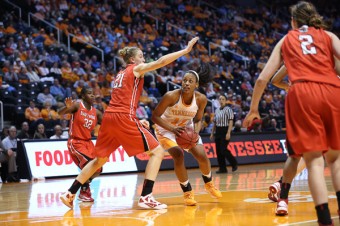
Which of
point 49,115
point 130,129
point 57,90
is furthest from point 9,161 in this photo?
point 130,129

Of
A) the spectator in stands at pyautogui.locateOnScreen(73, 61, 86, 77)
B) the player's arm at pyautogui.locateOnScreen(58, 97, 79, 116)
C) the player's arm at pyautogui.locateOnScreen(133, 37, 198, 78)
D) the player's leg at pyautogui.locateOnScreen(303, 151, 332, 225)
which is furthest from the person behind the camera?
the spectator in stands at pyautogui.locateOnScreen(73, 61, 86, 77)

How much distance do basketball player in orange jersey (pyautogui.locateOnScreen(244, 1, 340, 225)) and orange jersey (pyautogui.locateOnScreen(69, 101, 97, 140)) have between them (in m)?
4.67

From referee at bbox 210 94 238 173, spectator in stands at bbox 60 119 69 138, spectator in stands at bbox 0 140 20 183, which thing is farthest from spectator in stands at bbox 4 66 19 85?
referee at bbox 210 94 238 173

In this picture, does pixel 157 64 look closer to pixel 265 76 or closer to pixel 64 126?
pixel 265 76

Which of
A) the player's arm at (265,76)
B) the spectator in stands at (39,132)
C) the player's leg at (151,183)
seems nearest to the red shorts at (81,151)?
the player's leg at (151,183)

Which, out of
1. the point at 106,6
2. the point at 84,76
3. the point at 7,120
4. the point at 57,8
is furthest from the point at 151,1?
the point at 7,120

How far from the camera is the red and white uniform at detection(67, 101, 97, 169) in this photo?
9.52 m

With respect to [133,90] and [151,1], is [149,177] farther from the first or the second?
[151,1]

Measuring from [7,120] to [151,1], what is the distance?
505 inches

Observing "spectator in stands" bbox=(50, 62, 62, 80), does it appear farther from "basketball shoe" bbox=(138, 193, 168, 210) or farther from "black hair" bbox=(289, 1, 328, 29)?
"black hair" bbox=(289, 1, 328, 29)

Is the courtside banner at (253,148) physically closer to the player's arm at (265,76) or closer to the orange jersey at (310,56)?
the player's arm at (265,76)

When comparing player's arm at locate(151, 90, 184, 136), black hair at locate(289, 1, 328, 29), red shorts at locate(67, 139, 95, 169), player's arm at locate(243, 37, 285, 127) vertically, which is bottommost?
red shorts at locate(67, 139, 95, 169)

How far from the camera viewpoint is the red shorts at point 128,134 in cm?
759

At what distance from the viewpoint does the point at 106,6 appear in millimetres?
25047
